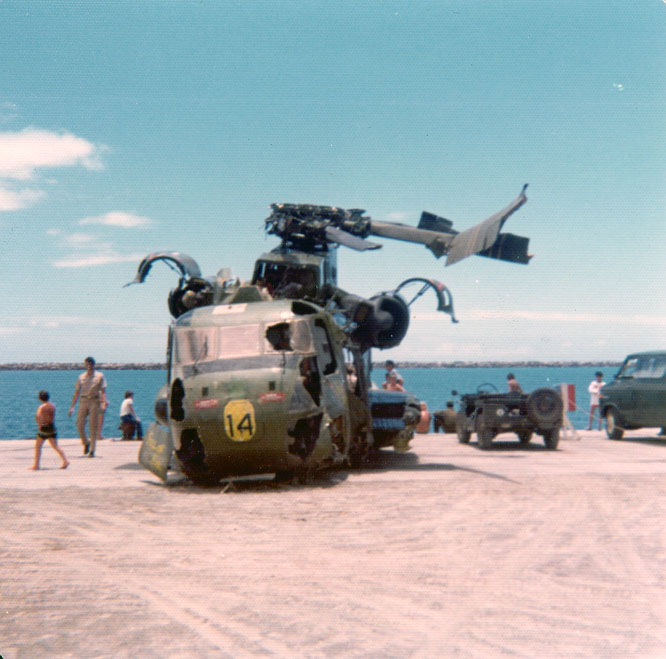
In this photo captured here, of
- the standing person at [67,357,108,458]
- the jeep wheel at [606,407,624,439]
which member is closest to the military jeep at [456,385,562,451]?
the jeep wheel at [606,407,624,439]

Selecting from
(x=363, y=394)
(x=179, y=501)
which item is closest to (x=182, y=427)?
(x=179, y=501)

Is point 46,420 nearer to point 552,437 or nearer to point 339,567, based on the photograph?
point 339,567

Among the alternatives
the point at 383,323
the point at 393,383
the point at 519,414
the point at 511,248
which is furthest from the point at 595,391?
the point at 511,248

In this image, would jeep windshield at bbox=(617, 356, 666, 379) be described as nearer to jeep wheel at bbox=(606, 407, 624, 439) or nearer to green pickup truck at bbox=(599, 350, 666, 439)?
green pickup truck at bbox=(599, 350, 666, 439)

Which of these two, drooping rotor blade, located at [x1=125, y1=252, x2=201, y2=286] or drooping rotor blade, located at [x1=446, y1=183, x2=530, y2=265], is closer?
drooping rotor blade, located at [x1=446, y1=183, x2=530, y2=265]

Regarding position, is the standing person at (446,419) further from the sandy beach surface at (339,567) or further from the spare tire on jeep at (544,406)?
the sandy beach surface at (339,567)

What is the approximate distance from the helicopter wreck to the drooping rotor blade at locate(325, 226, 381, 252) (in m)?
0.02

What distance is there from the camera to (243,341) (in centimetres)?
998

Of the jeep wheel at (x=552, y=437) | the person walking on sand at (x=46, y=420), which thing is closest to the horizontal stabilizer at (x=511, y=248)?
the jeep wheel at (x=552, y=437)

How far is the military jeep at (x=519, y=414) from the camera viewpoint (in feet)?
47.7

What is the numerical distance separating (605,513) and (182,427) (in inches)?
214

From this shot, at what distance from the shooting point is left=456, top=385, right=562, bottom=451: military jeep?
14.5 metres

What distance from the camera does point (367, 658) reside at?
3.91 metres

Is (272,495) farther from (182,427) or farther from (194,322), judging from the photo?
(194,322)
